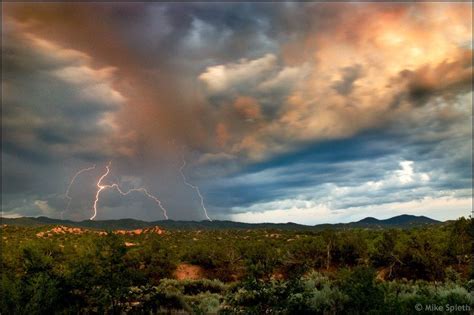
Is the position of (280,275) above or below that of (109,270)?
below

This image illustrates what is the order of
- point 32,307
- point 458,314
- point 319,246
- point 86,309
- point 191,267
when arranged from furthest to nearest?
1. point 191,267
2. point 319,246
3. point 86,309
4. point 32,307
5. point 458,314

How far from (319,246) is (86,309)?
32.0m

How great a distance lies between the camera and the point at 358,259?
38969 mm

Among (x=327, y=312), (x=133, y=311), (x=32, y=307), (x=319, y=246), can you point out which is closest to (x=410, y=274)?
(x=319, y=246)

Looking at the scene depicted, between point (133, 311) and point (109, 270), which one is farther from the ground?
point (109, 270)

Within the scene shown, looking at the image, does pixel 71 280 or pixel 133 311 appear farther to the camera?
pixel 71 280

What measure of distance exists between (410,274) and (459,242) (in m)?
5.35

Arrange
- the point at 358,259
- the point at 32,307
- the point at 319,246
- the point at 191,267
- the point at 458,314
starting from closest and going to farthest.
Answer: the point at 458,314
the point at 32,307
the point at 358,259
the point at 319,246
the point at 191,267

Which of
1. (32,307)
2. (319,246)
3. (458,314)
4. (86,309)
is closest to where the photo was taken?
(458,314)

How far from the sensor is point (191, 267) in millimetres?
47125

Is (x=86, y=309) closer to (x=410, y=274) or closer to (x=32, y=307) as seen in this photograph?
(x=32, y=307)

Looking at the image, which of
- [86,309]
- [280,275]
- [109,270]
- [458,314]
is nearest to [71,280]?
[86,309]

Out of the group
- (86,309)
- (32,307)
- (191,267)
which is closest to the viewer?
(32,307)

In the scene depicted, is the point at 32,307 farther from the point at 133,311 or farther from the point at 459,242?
the point at 459,242
